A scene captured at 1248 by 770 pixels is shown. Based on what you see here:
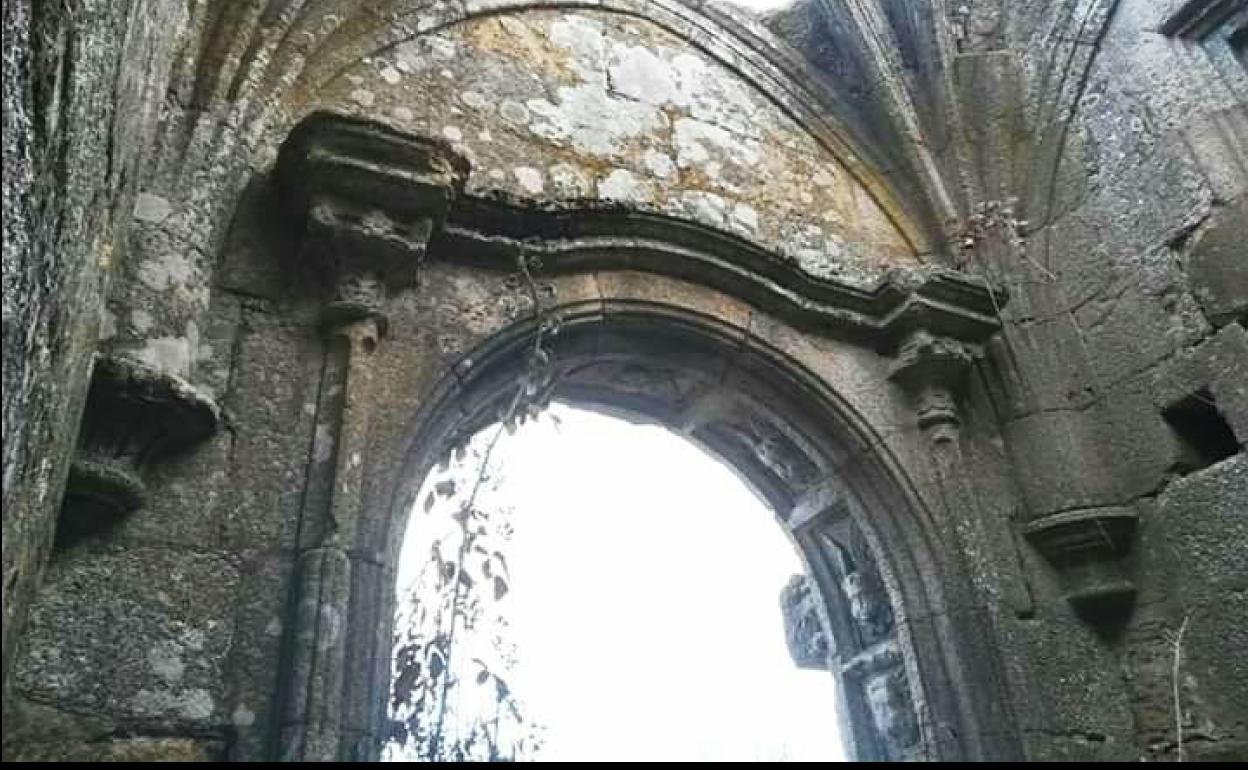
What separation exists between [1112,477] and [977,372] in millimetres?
612

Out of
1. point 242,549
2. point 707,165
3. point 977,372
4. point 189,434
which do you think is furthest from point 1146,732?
point 189,434

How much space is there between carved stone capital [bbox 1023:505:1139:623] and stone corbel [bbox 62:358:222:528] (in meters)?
2.73

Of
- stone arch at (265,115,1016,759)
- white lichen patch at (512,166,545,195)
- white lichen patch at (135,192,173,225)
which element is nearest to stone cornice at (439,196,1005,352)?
stone arch at (265,115,1016,759)

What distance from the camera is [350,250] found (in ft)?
9.21

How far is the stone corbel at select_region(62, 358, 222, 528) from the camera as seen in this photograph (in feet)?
7.35

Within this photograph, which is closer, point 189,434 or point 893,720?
point 189,434

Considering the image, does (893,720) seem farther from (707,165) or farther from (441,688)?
(707,165)

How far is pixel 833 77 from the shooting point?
4680 millimetres

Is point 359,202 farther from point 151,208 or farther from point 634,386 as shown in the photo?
point 634,386

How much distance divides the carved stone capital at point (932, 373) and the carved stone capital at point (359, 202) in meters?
1.77

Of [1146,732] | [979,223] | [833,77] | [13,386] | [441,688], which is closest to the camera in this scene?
[13,386]

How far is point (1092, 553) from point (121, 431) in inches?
119

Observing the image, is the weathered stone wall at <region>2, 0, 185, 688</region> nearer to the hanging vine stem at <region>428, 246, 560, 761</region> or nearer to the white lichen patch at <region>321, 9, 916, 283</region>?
the hanging vine stem at <region>428, 246, 560, 761</region>

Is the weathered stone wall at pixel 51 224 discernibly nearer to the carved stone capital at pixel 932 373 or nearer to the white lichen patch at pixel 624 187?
the white lichen patch at pixel 624 187
